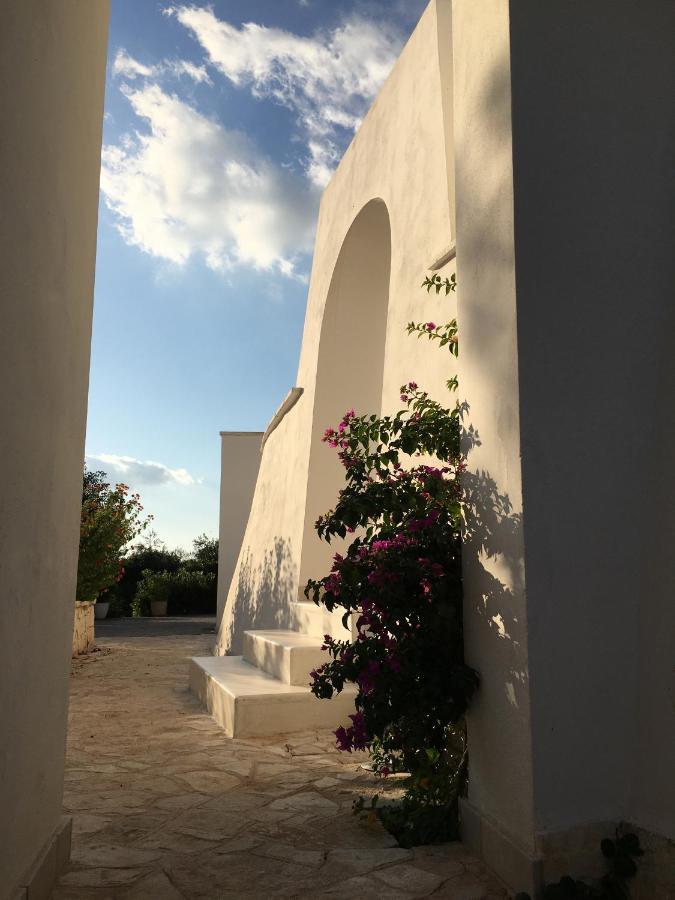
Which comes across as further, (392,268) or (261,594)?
(261,594)

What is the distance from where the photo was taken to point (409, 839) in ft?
9.59

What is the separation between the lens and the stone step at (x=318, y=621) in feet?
17.2

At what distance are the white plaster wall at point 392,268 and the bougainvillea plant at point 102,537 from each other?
2.32m

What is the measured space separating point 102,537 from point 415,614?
8946mm

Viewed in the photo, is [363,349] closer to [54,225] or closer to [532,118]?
[532,118]

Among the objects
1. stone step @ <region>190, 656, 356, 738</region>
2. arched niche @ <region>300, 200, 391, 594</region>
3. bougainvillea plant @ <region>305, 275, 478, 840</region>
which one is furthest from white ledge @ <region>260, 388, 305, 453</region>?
bougainvillea plant @ <region>305, 275, 478, 840</region>

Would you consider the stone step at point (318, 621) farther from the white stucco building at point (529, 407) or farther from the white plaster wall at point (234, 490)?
the white plaster wall at point (234, 490)

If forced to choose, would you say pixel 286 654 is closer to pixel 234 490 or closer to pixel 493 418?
pixel 493 418

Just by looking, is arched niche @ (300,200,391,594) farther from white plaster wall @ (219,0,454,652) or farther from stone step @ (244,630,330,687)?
stone step @ (244,630,330,687)

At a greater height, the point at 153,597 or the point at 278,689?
the point at 278,689

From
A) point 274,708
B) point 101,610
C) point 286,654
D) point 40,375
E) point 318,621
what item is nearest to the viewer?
point 40,375

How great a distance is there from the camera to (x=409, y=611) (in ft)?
9.50

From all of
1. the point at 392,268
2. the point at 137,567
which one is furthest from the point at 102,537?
the point at 137,567

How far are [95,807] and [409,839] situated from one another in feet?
5.40
